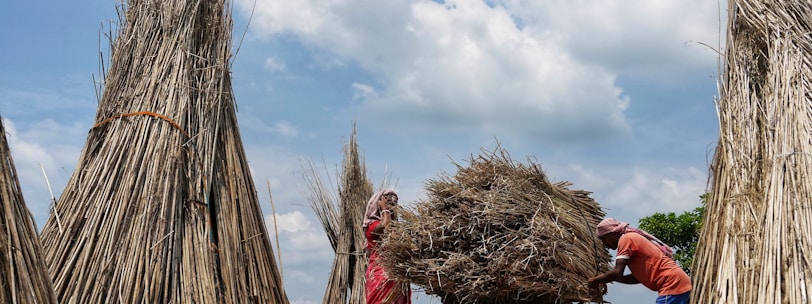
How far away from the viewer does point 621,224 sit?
3.47 m

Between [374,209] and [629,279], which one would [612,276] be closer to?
[629,279]

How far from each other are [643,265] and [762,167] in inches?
26.2

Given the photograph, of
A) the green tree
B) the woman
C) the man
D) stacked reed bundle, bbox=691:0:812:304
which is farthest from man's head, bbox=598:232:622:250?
the green tree

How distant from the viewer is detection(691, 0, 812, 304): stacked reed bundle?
9.18 feet

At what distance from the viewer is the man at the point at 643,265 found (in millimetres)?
3371

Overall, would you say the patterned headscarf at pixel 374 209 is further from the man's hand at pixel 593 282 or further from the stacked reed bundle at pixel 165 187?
the man's hand at pixel 593 282

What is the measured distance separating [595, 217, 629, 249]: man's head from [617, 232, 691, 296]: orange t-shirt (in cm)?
4

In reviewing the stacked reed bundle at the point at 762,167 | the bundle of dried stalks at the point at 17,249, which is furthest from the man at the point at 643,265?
the bundle of dried stalks at the point at 17,249

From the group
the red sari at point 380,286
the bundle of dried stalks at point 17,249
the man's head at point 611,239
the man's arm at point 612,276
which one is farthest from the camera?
the red sari at point 380,286

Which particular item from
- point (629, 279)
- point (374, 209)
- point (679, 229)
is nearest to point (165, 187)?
point (374, 209)

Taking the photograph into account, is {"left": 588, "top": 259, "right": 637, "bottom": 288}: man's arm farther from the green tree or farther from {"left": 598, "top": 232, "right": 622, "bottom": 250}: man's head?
the green tree

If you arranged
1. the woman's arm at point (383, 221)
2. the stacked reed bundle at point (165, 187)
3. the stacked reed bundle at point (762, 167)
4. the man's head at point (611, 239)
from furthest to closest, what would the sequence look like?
the woman's arm at point (383, 221)
the stacked reed bundle at point (165, 187)
the man's head at point (611, 239)
the stacked reed bundle at point (762, 167)

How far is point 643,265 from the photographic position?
3.43 metres

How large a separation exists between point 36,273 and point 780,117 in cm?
273
